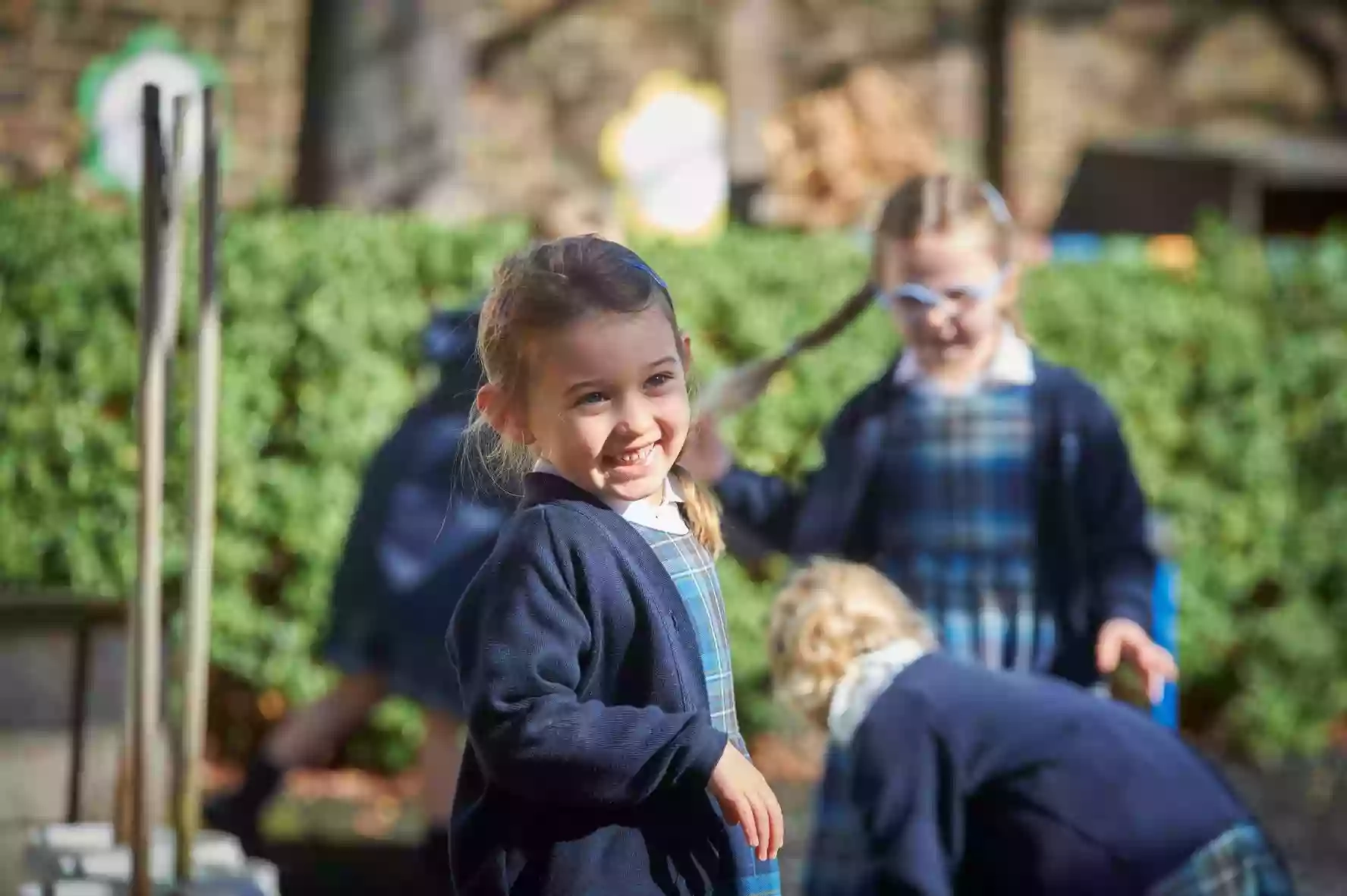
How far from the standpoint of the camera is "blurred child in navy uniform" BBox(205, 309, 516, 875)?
423cm

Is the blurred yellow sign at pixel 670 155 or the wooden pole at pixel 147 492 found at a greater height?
the blurred yellow sign at pixel 670 155

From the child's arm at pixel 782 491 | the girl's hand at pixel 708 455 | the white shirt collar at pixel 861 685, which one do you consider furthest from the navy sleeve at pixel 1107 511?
the girl's hand at pixel 708 455

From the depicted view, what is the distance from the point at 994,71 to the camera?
456 inches

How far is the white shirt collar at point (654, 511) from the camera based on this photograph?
1824 millimetres

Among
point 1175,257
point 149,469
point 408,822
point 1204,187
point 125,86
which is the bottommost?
point 408,822

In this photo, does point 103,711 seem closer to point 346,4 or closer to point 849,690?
point 849,690

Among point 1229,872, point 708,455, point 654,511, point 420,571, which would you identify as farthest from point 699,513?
point 420,571

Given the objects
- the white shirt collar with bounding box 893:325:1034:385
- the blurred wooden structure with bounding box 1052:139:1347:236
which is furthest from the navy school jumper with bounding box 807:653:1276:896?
the blurred wooden structure with bounding box 1052:139:1347:236

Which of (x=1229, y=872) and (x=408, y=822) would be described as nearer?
(x=1229, y=872)

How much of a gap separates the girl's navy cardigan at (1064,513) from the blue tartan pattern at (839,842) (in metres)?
0.46

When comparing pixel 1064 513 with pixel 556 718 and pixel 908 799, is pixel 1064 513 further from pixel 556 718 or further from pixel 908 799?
pixel 556 718

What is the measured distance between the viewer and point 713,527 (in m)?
1.95

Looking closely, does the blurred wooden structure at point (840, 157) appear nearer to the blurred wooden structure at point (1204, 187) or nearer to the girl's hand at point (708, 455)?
the blurred wooden structure at point (1204, 187)

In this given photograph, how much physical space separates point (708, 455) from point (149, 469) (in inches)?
34.6
